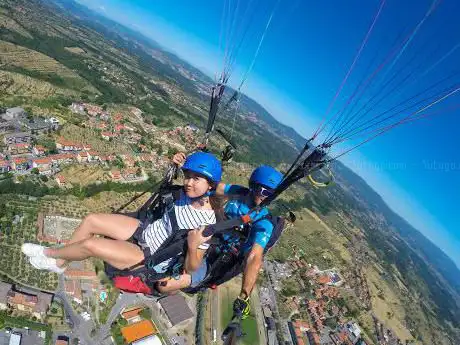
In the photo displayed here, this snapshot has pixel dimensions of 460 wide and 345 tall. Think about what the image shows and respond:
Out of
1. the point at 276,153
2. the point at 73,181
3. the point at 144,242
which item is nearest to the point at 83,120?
the point at 73,181

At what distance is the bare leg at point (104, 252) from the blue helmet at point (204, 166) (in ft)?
3.90

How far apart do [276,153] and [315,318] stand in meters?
58.5

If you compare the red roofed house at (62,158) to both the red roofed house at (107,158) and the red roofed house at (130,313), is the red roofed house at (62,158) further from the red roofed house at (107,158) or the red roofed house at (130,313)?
the red roofed house at (130,313)

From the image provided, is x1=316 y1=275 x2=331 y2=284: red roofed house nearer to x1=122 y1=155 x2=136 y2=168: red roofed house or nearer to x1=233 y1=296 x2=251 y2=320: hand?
x1=122 y1=155 x2=136 y2=168: red roofed house

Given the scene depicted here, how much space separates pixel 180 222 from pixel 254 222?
877mm

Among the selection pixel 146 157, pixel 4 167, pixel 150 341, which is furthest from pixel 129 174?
pixel 150 341

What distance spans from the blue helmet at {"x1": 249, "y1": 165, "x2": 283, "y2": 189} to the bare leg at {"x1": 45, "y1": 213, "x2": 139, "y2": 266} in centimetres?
155

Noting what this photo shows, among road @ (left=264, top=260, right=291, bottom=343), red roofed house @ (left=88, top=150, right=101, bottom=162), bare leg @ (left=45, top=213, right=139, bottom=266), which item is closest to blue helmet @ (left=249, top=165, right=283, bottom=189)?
bare leg @ (left=45, top=213, right=139, bottom=266)

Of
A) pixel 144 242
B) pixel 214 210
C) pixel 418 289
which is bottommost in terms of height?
pixel 418 289

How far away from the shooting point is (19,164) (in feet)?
95.5

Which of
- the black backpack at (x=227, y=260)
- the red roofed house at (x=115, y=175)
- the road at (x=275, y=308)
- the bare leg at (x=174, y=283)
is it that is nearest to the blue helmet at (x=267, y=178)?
the black backpack at (x=227, y=260)

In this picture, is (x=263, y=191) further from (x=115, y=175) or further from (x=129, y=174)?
(x=129, y=174)

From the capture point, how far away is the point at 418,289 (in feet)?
225

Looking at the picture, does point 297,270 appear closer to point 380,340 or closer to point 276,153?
point 380,340
